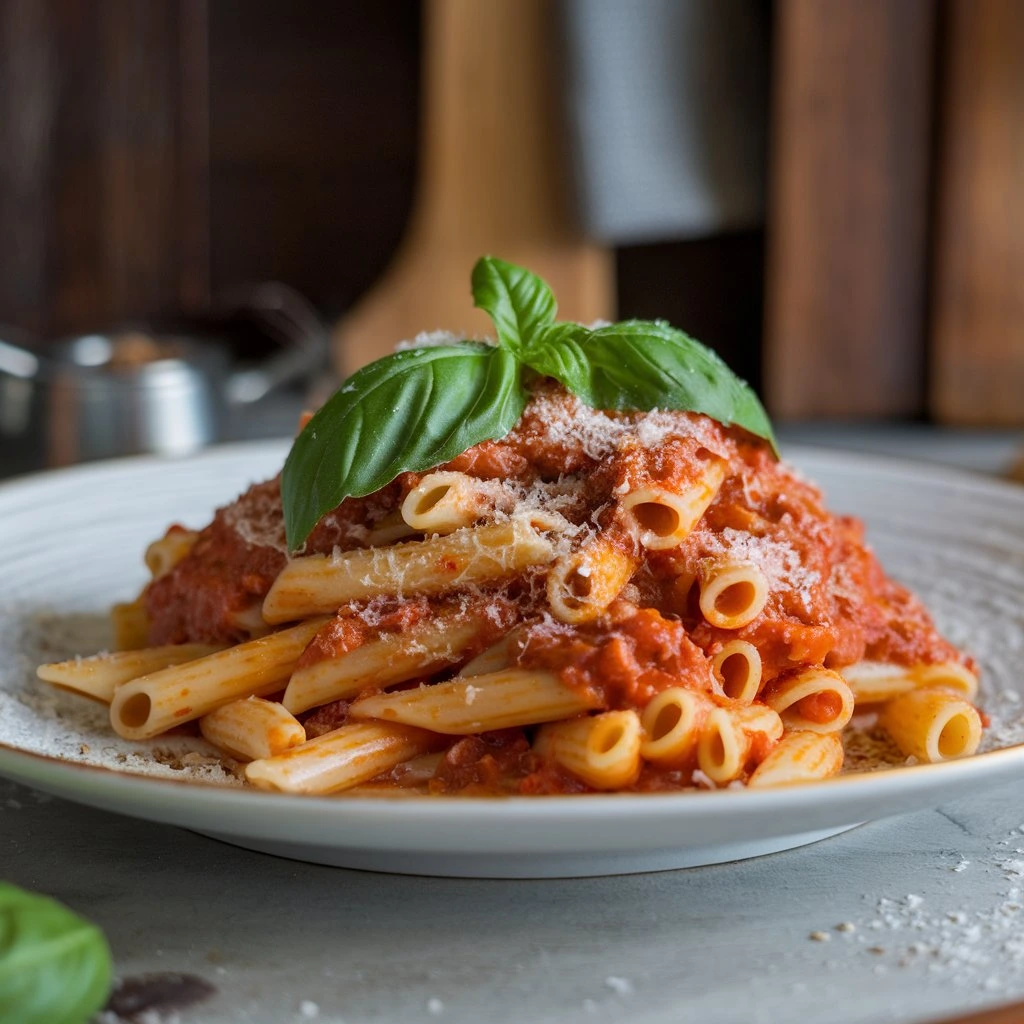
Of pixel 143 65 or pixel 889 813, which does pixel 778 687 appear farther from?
pixel 143 65

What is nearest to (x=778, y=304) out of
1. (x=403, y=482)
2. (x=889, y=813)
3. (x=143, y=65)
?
(x=143, y=65)

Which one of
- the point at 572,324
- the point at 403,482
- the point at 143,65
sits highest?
the point at 143,65

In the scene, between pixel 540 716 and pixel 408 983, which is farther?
pixel 540 716

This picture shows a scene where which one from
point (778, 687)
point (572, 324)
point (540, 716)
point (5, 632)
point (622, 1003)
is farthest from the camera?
point (5, 632)

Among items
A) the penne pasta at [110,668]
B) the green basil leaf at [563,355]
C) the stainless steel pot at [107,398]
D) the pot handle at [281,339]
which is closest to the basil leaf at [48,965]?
the penne pasta at [110,668]

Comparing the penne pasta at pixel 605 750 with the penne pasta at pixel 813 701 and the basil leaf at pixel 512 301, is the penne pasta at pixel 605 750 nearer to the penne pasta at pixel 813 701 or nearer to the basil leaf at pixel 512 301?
the penne pasta at pixel 813 701

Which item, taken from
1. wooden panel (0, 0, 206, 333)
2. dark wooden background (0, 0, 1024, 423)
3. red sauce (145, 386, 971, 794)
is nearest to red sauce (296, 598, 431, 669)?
red sauce (145, 386, 971, 794)

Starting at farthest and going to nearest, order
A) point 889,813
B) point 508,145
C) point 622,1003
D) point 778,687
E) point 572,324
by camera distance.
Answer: point 508,145 < point 572,324 < point 778,687 < point 889,813 < point 622,1003

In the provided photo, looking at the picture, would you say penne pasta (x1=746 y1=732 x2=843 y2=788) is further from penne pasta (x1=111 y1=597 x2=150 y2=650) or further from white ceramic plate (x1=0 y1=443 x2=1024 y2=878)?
penne pasta (x1=111 y1=597 x2=150 y2=650)
